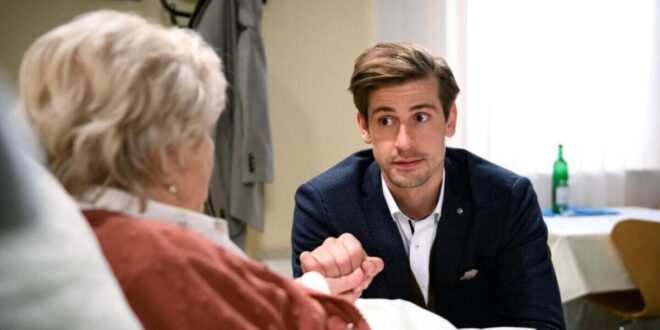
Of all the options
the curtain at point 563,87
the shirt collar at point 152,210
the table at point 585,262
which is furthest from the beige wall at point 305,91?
the shirt collar at point 152,210

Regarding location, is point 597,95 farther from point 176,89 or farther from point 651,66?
point 176,89

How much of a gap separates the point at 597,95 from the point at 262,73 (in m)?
1.94

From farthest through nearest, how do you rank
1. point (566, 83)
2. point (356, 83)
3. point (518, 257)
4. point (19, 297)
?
1. point (566, 83)
2. point (356, 83)
3. point (518, 257)
4. point (19, 297)

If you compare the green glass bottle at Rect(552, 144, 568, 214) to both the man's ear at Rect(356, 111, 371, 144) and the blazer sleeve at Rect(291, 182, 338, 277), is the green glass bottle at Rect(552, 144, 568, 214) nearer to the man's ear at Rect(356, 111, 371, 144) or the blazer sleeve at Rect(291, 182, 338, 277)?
the man's ear at Rect(356, 111, 371, 144)

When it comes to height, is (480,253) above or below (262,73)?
below

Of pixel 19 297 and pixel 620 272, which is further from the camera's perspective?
pixel 620 272

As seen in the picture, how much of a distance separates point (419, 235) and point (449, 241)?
9 cm

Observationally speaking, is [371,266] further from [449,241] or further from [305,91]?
[305,91]

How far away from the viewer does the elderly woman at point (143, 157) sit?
653mm

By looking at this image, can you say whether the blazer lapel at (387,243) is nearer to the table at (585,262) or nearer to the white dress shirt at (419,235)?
the white dress shirt at (419,235)

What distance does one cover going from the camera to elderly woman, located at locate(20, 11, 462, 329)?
2.14 ft

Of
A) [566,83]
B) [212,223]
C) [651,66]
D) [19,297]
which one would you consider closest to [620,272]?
[566,83]

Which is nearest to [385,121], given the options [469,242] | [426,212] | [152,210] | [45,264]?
[426,212]

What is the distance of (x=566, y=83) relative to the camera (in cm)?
353
